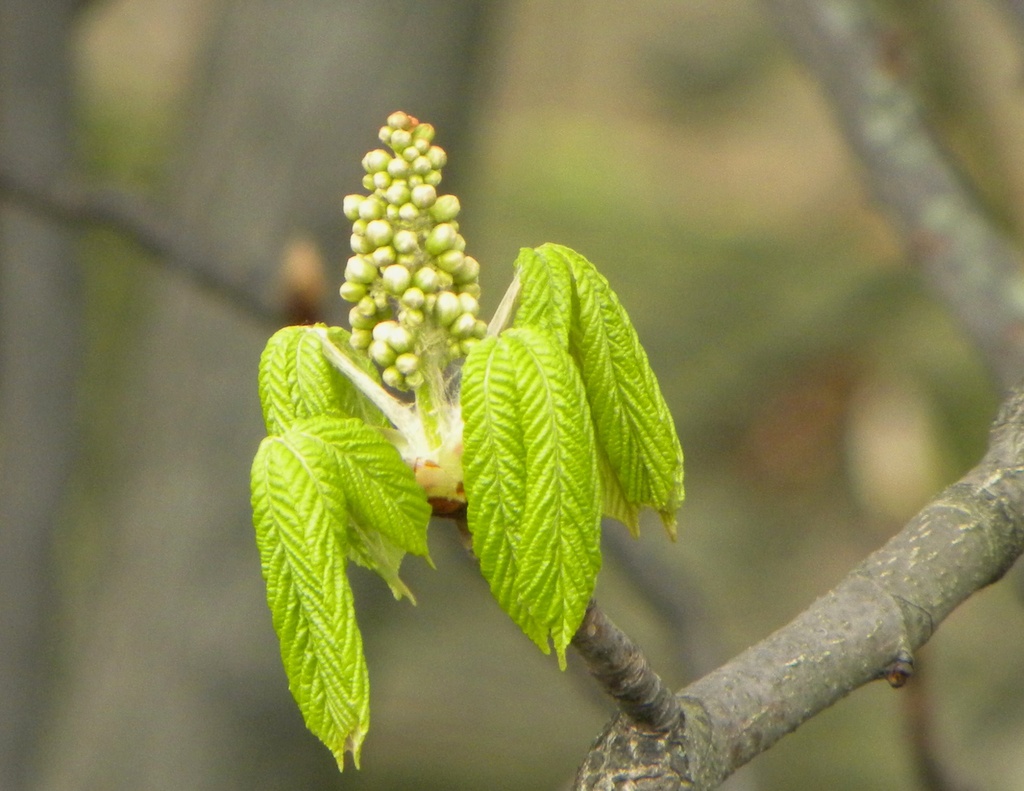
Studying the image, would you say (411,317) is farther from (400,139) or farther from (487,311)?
(487,311)

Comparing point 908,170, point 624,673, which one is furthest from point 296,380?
point 908,170

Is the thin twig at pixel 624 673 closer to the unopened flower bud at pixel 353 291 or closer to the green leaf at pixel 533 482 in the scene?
the green leaf at pixel 533 482

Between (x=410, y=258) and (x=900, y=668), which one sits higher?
(x=410, y=258)

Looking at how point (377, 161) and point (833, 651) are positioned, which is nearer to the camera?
point (377, 161)

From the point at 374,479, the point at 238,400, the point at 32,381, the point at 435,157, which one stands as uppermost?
the point at 435,157

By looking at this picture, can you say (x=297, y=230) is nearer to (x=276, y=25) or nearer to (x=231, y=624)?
(x=276, y=25)

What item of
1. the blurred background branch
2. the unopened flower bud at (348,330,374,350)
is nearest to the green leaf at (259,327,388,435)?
the unopened flower bud at (348,330,374,350)

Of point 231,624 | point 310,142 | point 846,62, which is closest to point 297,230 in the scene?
point 310,142
